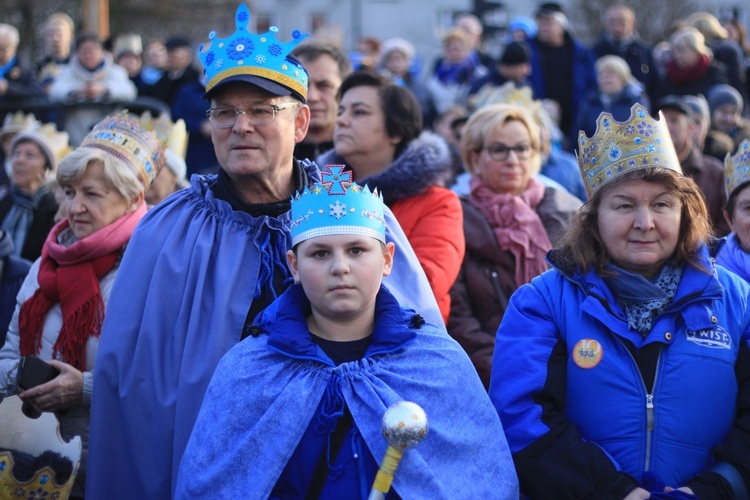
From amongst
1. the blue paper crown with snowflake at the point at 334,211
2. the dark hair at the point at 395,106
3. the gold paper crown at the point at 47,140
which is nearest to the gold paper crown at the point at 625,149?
the blue paper crown with snowflake at the point at 334,211

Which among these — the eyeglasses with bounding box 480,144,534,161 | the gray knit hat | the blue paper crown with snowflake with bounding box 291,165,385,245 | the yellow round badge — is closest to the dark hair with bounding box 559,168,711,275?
the yellow round badge

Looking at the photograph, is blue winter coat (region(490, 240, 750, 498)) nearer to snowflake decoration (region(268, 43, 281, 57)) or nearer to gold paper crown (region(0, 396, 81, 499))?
snowflake decoration (region(268, 43, 281, 57))

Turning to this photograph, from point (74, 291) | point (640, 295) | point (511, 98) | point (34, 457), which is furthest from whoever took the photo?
point (511, 98)

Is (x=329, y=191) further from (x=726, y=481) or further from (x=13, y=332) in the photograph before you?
(x=13, y=332)

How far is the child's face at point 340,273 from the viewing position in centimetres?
395

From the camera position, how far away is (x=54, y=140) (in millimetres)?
8227

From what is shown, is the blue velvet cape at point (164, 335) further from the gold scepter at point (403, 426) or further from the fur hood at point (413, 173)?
the fur hood at point (413, 173)


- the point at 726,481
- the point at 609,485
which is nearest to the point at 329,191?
the point at 609,485

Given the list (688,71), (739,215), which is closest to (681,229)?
(739,215)

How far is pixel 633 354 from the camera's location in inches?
169

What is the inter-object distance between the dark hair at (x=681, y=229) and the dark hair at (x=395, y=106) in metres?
1.91

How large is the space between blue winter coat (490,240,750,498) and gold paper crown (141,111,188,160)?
2.94m

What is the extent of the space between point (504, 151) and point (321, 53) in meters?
1.36

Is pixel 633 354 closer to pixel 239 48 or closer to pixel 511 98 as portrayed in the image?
pixel 239 48
